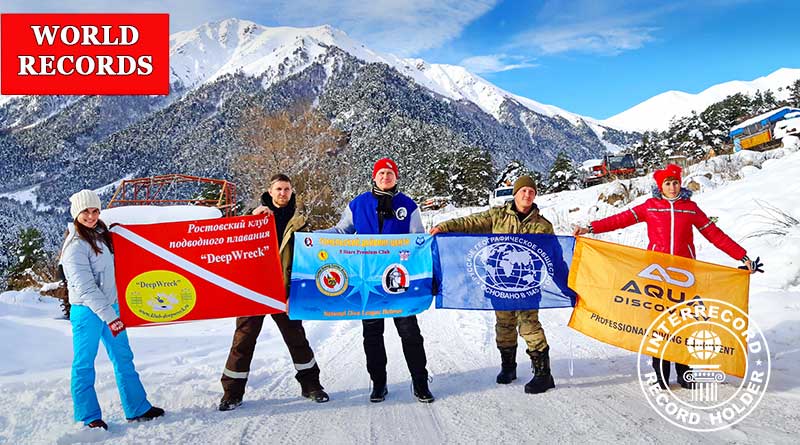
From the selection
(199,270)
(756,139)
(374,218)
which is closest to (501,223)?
(374,218)

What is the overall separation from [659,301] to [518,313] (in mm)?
1326

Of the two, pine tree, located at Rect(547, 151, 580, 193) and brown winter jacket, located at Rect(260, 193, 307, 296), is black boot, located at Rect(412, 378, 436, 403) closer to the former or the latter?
brown winter jacket, located at Rect(260, 193, 307, 296)

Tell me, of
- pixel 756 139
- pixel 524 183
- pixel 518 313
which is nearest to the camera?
pixel 524 183

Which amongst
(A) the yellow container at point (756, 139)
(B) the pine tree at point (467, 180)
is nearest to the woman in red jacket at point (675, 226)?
(A) the yellow container at point (756, 139)

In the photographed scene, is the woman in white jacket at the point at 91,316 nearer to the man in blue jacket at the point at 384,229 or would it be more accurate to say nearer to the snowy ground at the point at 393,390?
the snowy ground at the point at 393,390

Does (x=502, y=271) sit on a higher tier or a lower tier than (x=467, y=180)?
lower

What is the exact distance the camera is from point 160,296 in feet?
15.2

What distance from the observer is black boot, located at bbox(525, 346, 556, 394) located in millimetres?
4539

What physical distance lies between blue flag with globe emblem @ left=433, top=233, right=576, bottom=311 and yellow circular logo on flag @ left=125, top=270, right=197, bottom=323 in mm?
2493

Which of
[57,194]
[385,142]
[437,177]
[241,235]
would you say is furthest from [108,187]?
[241,235]

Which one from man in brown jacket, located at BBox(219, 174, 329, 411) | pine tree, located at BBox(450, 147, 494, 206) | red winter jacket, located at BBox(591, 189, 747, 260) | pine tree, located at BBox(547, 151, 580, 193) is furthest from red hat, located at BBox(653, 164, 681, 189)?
pine tree, located at BBox(450, 147, 494, 206)

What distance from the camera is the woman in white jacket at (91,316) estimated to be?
385 cm

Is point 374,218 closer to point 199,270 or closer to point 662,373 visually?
point 199,270

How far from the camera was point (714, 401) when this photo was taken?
165 inches
